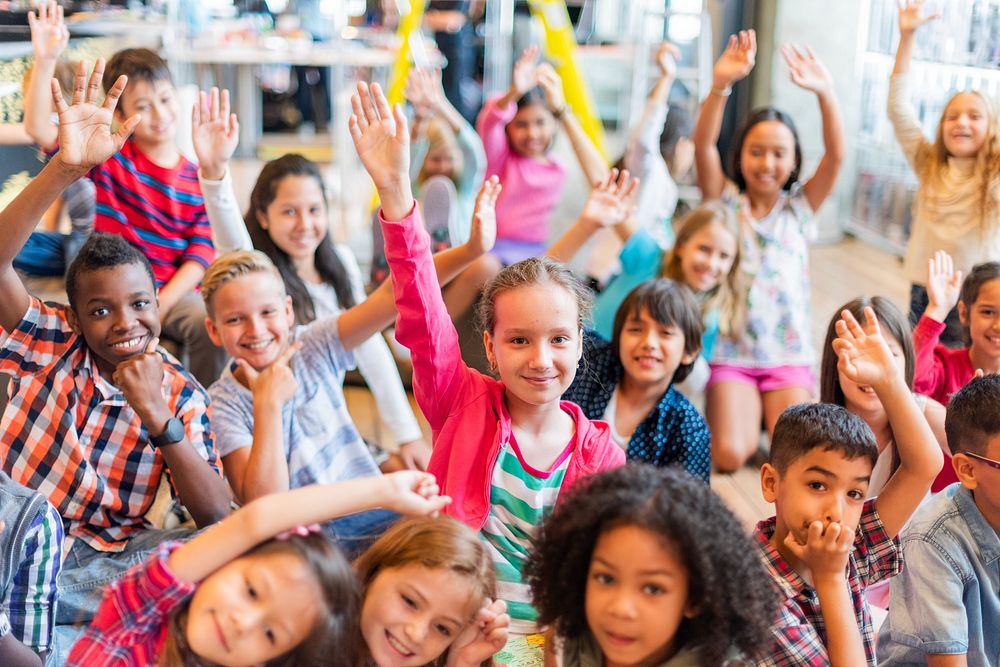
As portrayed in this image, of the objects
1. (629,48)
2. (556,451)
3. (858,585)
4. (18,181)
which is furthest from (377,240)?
(629,48)

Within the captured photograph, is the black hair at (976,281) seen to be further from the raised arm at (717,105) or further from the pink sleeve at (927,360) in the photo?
the raised arm at (717,105)

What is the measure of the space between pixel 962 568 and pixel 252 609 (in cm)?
106

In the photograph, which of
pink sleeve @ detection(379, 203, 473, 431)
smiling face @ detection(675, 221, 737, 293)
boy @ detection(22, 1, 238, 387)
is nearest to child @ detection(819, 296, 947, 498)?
smiling face @ detection(675, 221, 737, 293)

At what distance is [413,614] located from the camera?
128 cm

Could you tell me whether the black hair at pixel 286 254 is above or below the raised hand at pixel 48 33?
below

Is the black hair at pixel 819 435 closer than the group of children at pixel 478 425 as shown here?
No

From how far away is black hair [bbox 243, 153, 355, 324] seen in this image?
2.50 meters

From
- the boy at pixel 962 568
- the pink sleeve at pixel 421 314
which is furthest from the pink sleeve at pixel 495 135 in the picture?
the boy at pixel 962 568

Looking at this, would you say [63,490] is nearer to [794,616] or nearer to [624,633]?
[624,633]

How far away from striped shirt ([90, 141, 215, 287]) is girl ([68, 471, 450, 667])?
5.31ft

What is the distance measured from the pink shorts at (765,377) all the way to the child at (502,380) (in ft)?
4.69

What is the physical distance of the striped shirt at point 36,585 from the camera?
1.53 meters

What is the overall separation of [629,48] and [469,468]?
4.59 metres

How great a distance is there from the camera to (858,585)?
1483mm
